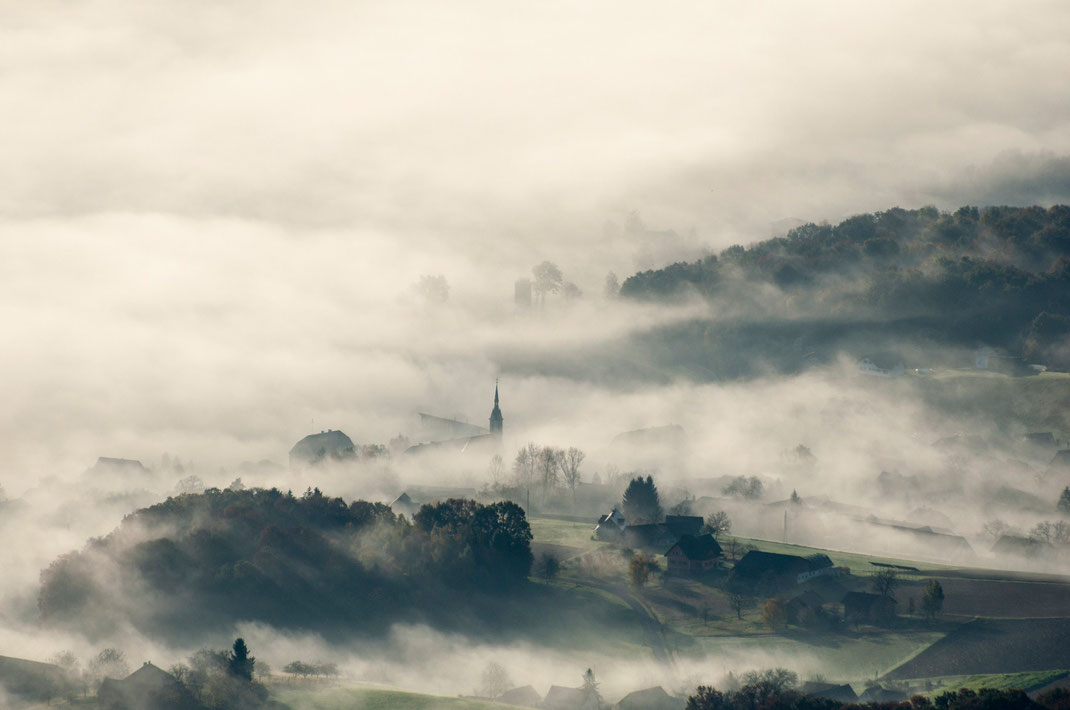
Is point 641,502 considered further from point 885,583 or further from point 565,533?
point 885,583

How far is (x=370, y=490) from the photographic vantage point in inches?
6555

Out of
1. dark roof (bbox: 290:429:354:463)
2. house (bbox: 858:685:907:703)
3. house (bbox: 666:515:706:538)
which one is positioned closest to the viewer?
house (bbox: 858:685:907:703)

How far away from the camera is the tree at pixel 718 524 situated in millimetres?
143500

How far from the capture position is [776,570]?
4963 inches

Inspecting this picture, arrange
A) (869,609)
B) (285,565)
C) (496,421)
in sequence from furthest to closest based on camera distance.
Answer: (496,421), (285,565), (869,609)

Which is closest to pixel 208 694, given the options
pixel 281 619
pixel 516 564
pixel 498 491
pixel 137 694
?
pixel 137 694

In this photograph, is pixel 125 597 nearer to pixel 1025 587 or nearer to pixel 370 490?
pixel 370 490

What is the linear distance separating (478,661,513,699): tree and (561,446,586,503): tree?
2387 inches

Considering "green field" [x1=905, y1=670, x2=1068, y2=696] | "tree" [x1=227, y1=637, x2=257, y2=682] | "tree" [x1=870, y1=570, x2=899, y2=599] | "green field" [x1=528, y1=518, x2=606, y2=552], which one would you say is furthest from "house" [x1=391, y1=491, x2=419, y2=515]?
"green field" [x1=905, y1=670, x2=1068, y2=696]

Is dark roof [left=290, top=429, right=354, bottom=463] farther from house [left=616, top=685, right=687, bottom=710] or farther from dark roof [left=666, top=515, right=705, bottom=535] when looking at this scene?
house [left=616, top=685, right=687, bottom=710]

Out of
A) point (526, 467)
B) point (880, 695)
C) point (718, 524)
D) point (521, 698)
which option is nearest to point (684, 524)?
point (718, 524)

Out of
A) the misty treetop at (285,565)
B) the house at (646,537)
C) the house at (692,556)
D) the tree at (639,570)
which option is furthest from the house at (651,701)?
the house at (646,537)

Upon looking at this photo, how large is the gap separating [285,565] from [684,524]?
4700cm

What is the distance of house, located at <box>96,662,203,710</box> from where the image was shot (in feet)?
298
